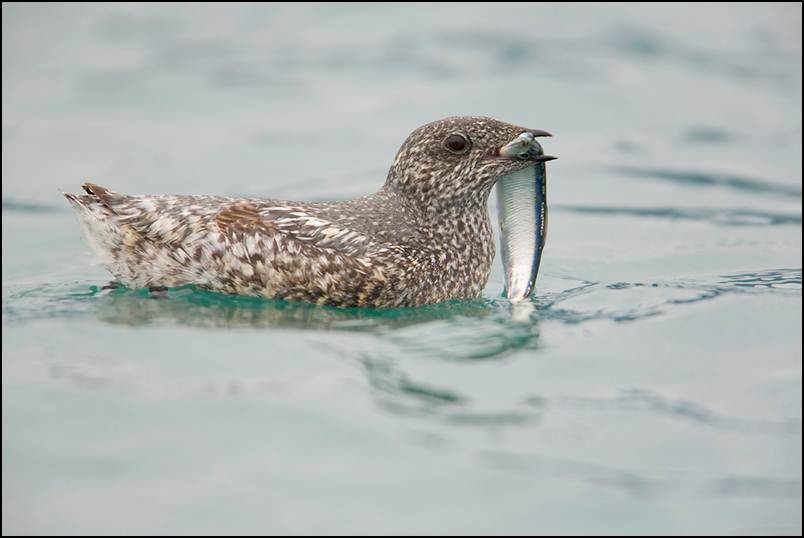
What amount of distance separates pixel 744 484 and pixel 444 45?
597 inches

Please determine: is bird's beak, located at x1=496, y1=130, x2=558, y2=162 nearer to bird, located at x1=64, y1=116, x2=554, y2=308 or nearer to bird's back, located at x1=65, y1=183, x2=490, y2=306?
bird, located at x1=64, y1=116, x2=554, y2=308

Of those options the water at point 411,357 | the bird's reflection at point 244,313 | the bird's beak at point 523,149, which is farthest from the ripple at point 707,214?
the bird's reflection at point 244,313

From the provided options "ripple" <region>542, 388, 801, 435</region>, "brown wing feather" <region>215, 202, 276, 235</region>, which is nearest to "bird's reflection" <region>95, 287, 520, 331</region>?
"brown wing feather" <region>215, 202, 276, 235</region>

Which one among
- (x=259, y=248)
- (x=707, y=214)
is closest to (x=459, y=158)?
(x=259, y=248)

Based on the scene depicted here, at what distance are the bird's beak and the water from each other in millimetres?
1246

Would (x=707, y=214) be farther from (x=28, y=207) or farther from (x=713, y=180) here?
(x=28, y=207)

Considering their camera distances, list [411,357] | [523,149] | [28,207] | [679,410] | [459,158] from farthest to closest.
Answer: [28,207] < [459,158] < [523,149] < [411,357] < [679,410]

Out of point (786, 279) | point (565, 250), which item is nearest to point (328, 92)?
point (565, 250)

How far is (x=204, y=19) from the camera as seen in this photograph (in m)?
21.6

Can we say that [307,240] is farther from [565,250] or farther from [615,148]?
[615,148]

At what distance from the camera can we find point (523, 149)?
9461mm

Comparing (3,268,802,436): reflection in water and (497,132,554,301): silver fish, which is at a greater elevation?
(497,132,554,301): silver fish

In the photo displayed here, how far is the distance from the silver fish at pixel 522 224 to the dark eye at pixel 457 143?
19.1 inches

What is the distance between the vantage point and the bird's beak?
9.45m
